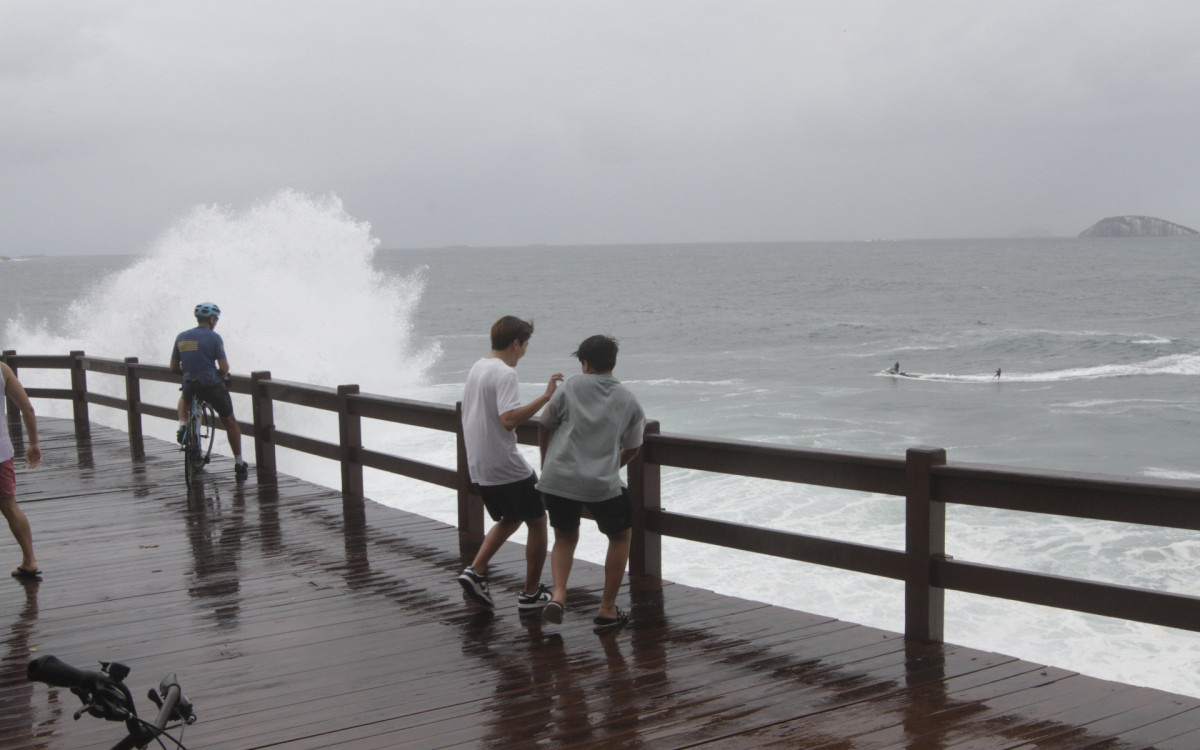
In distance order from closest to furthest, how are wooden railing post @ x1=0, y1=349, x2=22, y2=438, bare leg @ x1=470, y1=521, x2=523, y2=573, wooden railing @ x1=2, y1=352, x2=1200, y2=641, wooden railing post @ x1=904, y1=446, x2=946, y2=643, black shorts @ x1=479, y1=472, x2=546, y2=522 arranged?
wooden railing @ x1=2, y1=352, x2=1200, y2=641 < wooden railing post @ x1=904, y1=446, x2=946, y2=643 < black shorts @ x1=479, y1=472, x2=546, y2=522 < bare leg @ x1=470, y1=521, x2=523, y2=573 < wooden railing post @ x1=0, y1=349, x2=22, y2=438

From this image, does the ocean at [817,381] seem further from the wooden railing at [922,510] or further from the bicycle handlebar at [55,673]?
the bicycle handlebar at [55,673]

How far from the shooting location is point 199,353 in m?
9.94

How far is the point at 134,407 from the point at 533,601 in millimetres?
8949

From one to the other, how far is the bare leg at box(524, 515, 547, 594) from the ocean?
2610 millimetres

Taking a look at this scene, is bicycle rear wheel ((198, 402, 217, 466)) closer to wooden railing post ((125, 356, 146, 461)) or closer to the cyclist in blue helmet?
the cyclist in blue helmet

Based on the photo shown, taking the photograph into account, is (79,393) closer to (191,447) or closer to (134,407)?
(134,407)

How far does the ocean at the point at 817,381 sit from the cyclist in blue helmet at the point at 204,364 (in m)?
3.43

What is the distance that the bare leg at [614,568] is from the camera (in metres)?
5.30

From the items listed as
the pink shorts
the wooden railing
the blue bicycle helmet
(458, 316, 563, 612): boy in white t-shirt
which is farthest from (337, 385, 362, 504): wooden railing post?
(458, 316, 563, 612): boy in white t-shirt

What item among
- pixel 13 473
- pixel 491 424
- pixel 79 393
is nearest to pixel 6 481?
pixel 13 473

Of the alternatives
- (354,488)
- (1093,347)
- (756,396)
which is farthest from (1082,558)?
(1093,347)

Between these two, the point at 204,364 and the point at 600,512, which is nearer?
the point at 600,512

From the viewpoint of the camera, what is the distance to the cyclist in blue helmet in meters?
9.93

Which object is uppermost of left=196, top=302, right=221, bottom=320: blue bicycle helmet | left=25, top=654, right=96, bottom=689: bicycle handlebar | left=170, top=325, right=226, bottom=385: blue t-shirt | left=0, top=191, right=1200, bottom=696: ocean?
left=196, top=302, right=221, bottom=320: blue bicycle helmet
